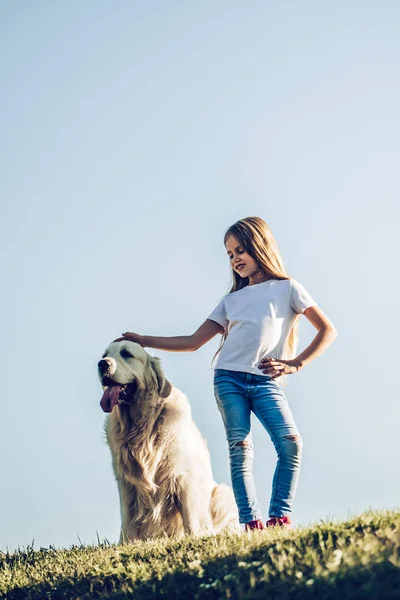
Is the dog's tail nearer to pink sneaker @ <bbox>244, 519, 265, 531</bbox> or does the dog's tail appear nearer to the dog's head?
the dog's head

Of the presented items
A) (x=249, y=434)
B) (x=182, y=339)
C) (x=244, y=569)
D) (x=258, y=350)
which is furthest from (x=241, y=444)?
(x=244, y=569)

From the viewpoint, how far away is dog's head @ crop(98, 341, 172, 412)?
687 cm

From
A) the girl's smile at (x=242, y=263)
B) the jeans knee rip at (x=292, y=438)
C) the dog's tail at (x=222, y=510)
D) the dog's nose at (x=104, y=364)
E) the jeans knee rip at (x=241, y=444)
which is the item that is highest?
the girl's smile at (x=242, y=263)

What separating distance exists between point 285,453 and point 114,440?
80.7 inches

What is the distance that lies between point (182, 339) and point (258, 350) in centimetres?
95

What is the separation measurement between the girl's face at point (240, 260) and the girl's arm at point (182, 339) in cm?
52

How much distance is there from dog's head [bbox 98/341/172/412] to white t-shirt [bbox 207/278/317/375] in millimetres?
1104

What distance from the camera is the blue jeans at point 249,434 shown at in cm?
575

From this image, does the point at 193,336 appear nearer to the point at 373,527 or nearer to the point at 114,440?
the point at 114,440

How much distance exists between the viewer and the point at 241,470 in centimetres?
579

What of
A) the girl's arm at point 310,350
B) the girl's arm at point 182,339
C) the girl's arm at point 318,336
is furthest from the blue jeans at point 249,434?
the girl's arm at point 182,339

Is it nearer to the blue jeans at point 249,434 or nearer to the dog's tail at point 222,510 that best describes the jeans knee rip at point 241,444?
the blue jeans at point 249,434

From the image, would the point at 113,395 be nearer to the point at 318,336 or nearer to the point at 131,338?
the point at 131,338

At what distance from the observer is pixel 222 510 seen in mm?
7105
